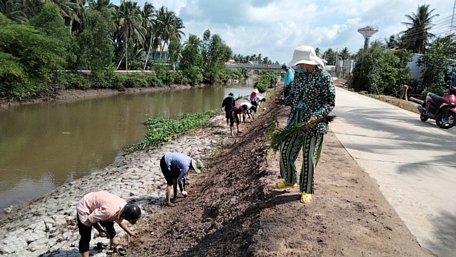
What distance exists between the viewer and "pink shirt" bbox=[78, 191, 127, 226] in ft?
16.6

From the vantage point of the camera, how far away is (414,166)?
6738 millimetres

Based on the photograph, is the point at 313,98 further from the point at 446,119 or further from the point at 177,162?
the point at 446,119

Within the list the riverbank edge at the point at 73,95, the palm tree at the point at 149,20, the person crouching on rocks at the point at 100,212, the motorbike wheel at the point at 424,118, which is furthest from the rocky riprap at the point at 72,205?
the palm tree at the point at 149,20

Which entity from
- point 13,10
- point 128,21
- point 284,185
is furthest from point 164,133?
point 128,21

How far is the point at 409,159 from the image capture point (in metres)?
7.23

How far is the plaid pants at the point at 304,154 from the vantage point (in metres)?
4.38

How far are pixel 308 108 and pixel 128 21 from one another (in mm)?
49324

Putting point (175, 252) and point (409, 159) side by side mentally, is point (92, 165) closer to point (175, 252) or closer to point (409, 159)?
point (175, 252)

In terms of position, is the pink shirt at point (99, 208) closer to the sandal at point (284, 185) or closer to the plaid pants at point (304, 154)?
→ the sandal at point (284, 185)

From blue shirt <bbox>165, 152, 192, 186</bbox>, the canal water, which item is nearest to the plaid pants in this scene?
blue shirt <bbox>165, 152, 192, 186</bbox>

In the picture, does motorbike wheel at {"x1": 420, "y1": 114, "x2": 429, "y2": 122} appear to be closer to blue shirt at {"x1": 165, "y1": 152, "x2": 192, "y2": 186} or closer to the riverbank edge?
blue shirt at {"x1": 165, "y1": 152, "x2": 192, "y2": 186}

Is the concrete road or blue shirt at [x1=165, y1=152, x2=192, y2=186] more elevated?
the concrete road

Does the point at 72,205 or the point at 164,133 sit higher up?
the point at 164,133

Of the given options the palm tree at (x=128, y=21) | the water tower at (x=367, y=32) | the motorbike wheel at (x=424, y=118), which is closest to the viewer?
the motorbike wheel at (x=424, y=118)
